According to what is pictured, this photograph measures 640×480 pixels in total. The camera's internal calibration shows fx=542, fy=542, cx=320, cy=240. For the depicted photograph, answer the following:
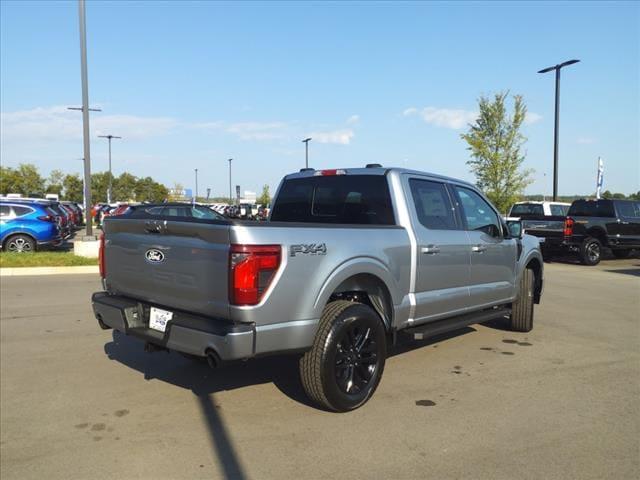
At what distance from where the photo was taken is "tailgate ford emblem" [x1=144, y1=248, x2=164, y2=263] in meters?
4.02

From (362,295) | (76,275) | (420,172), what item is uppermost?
(420,172)

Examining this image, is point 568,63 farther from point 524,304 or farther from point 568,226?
point 524,304

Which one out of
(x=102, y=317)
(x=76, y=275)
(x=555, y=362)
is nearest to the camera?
(x=102, y=317)

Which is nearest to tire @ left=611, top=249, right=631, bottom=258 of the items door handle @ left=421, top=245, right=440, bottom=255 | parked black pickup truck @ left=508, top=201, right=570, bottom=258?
parked black pickup truck @ left=508, top=201, right=570, bottom=258

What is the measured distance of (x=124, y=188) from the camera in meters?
92.5

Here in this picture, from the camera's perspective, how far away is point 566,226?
50.1 feet

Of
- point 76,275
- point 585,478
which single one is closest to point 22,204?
point 76,275

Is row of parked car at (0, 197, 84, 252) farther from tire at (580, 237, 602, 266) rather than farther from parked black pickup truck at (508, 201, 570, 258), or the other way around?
tire at (580, 237, 602, 266)

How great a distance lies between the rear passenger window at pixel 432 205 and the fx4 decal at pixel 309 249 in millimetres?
1421

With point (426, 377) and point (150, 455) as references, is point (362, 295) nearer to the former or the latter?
point (426, 377)

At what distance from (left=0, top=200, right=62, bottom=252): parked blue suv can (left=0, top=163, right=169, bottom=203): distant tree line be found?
201 feet

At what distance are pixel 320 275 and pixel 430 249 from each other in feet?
4.87

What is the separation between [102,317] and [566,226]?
13.9 meters

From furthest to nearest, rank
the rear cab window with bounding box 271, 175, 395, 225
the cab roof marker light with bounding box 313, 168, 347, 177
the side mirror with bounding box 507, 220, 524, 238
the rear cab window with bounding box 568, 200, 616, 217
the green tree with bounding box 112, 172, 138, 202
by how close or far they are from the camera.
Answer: the green tree with bounding box 112, 172, 138, 202, the rear cab window with bounding box 568, 200, 616, 217, the side mirror with bounding box 507, 220, 524, 238, the cab roof marker light with bounding box 313, 168, 347, 177, the rear cab window with bounding box 271, 175, 395, 225
